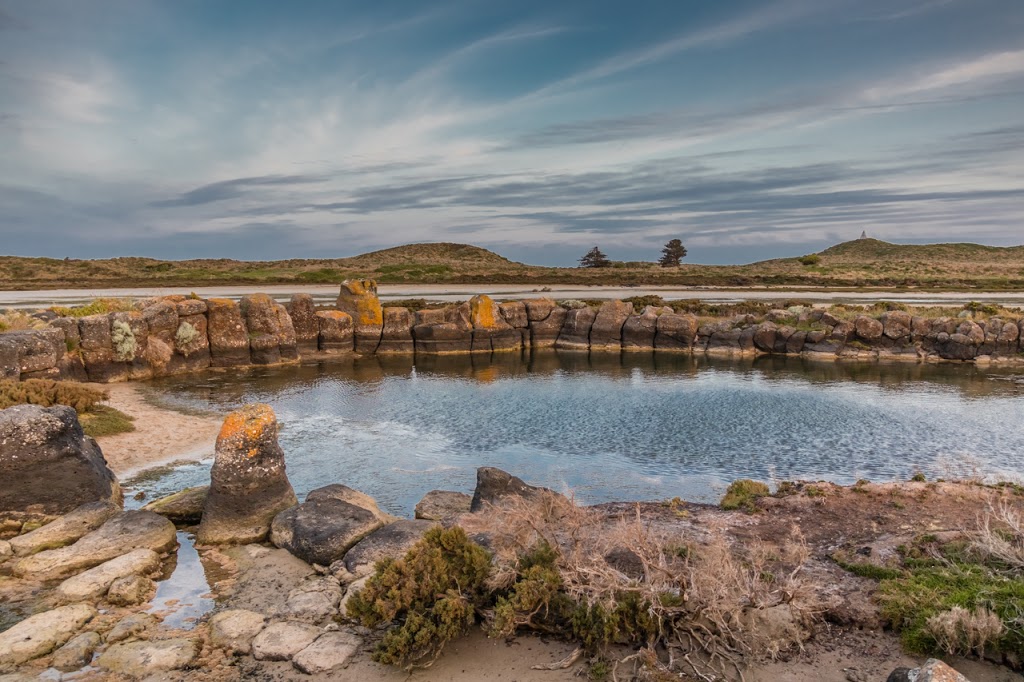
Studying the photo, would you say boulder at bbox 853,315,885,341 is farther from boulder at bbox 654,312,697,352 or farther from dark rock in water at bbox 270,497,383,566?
dark rock in water at bbox 270,497,383,566

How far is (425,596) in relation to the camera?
7.47 m

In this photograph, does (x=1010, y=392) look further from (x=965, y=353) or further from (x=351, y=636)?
(x=351, y=636)

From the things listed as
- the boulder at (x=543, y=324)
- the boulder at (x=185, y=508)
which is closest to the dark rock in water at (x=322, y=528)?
the boulder at (x=185, y=508)

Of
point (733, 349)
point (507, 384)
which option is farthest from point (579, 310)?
point (507, 384)

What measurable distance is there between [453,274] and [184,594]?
79.8 m

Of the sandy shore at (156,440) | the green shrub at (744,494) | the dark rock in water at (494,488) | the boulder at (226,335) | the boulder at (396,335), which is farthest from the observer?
the boulder at (396,335)

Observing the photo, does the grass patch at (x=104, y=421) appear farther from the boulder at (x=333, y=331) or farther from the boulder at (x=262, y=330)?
the boulder at (x=333, y=331)

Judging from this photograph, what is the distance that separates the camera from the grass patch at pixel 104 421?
1586cm

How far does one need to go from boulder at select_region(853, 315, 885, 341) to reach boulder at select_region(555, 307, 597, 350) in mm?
12190

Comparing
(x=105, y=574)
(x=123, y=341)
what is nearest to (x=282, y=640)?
(x=105, y=574)

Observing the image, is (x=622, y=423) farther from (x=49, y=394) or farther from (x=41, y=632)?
(x=49, y=394)

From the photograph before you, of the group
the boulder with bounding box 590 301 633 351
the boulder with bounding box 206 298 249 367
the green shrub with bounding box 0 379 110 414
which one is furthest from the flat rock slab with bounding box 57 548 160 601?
the boulder with bounding box 590 301 633 351

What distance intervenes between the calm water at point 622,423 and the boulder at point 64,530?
2.50 meters

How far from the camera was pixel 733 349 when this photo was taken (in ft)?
105
